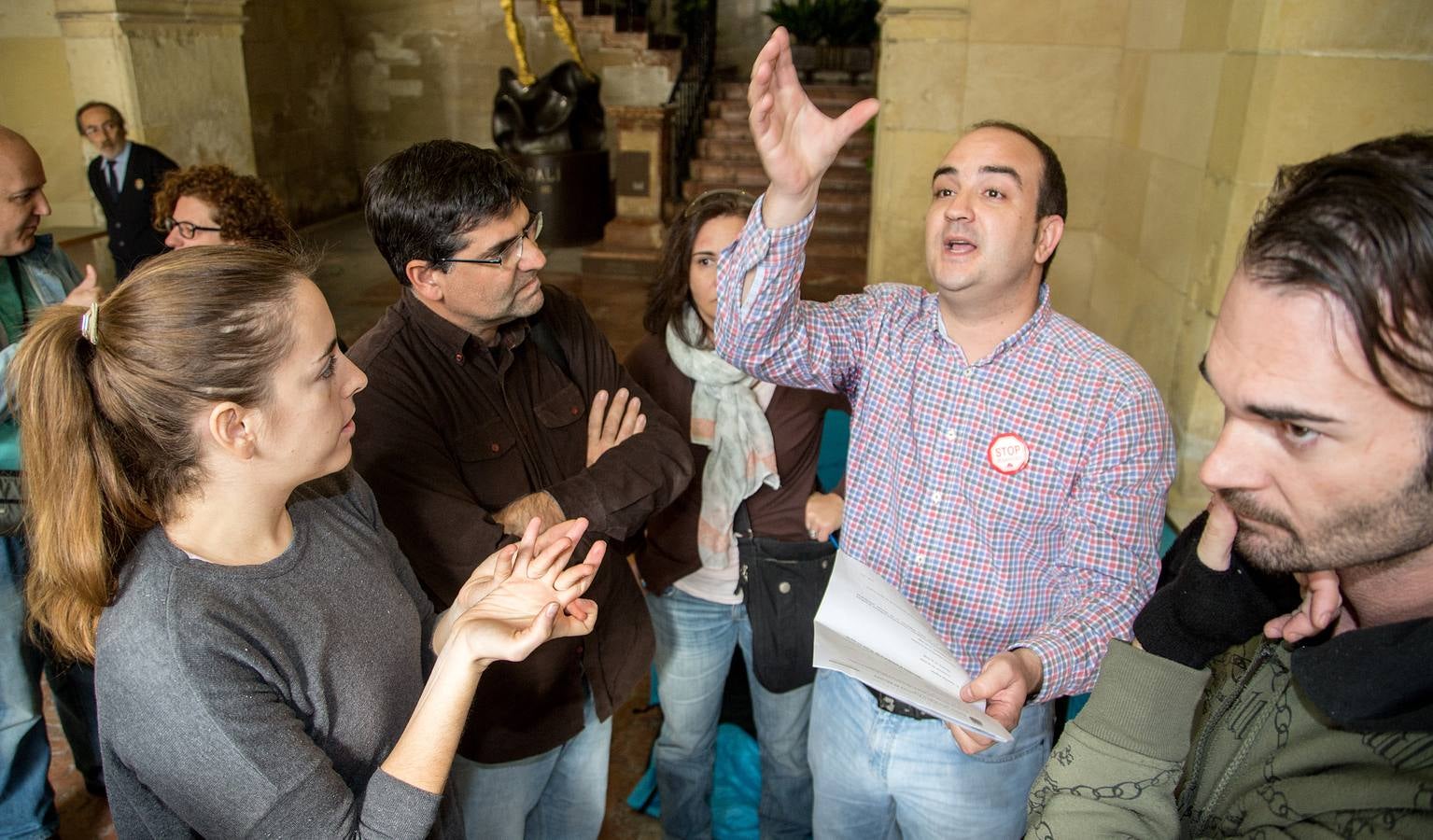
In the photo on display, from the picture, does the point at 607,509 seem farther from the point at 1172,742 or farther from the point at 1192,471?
the point at 1192,471

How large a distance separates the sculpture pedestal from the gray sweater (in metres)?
8.03

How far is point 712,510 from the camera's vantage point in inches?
87.9

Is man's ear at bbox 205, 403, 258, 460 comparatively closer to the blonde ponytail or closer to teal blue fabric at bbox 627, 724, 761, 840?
the blonde ponytail

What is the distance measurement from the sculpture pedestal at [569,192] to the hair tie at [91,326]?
7970mm

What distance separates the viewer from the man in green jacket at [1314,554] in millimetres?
837

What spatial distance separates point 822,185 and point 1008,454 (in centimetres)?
771

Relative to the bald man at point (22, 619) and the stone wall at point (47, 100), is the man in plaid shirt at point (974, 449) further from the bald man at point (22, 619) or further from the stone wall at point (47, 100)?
the stone wall at point (47, 100)

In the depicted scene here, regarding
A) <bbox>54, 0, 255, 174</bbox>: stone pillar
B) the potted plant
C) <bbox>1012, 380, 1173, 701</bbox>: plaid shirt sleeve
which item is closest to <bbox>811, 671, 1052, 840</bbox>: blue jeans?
<bbox>1012, 380, 1173, 701</bbox>: plaid shirt sleeve

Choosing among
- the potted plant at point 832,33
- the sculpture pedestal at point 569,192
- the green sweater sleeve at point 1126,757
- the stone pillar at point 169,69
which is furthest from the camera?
the potted plant at point 832,33

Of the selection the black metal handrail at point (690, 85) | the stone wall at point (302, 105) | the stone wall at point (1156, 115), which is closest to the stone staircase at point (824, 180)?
the black metal handrail at point (690, 85)

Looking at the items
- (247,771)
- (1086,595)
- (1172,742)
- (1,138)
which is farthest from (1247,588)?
(1,138)

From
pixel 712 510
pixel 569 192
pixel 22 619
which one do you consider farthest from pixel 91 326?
pixel 569 192

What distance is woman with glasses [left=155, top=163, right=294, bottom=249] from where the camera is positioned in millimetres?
2686

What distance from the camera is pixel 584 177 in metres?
9.47
